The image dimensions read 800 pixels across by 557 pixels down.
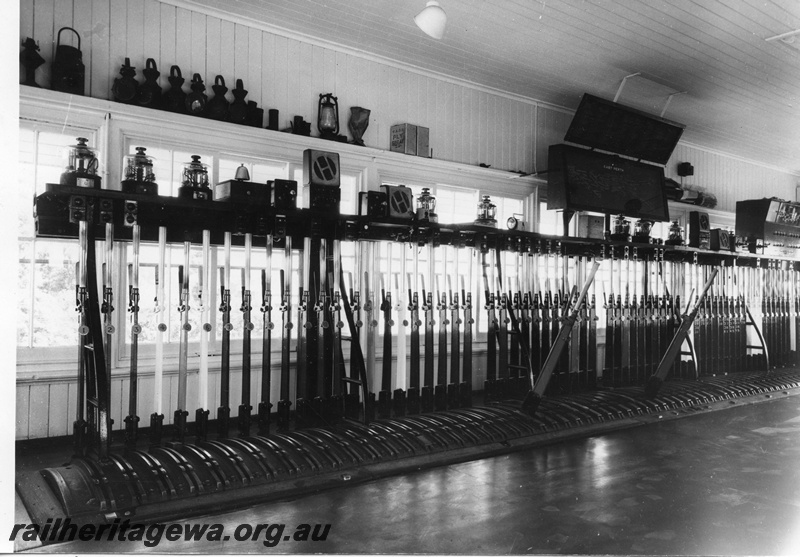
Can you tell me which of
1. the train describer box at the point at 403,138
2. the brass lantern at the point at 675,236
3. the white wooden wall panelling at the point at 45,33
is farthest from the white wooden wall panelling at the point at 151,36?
the brass lantern at the point at 675,236

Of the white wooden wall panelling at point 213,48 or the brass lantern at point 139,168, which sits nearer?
the brass lantern at point 139,168

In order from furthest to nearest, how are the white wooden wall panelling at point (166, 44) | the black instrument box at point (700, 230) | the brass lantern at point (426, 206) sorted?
the black instrument box at point (700, 230)
the brass lantern at point (426, 206)
the white wooden wall panelling at point (166, 44)

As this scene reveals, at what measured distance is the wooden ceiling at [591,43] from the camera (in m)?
4.93

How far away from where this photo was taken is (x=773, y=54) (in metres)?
5.91

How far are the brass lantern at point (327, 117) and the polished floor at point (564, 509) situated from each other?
3.15 m

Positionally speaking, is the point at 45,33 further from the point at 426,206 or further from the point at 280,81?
the point at 426,206

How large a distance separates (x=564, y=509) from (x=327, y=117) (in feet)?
12.5

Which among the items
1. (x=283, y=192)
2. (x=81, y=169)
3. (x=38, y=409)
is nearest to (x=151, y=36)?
(x=81, y=169)

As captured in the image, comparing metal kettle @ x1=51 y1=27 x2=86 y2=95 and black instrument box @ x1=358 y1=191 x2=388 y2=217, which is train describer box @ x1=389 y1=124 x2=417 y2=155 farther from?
metal kettle @ x1=51 y1=27 x2=86 y2=95

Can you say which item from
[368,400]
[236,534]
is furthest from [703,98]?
[236,534]

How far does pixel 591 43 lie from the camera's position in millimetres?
5645

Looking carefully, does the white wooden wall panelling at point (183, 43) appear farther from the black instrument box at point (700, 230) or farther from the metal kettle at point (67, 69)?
the black instrument box at point (700, 230)

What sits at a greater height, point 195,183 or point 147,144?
point 147,144

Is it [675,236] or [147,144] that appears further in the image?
[675,236]
